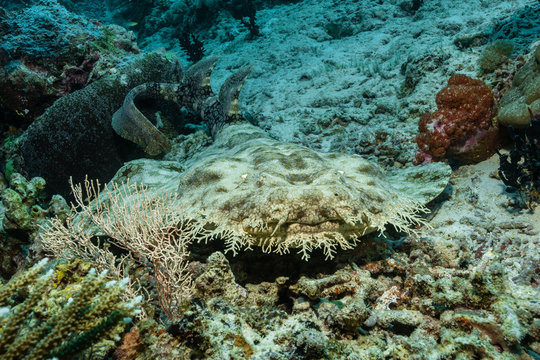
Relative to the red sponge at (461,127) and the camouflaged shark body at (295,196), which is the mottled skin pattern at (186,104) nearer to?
the camouflaged shark body at (295,196)

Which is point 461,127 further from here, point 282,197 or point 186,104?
point 186,104

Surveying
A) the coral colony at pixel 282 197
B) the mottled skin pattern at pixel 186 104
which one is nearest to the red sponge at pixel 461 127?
the coral colony at pixel 282 197

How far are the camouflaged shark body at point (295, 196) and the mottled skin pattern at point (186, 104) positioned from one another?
0.99 m

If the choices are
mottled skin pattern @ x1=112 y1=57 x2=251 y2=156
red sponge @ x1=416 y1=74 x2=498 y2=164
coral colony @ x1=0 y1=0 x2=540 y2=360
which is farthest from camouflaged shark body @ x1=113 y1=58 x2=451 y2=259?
mottled skin pattern @ x1=112 y1=57 x2=251 y2=156

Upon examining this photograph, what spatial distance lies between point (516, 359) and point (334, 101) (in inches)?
225

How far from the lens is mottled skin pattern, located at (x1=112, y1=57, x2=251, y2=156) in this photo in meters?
5.29

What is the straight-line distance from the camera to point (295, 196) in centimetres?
242

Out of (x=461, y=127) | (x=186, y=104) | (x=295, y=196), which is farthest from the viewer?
(x=186, y=104)

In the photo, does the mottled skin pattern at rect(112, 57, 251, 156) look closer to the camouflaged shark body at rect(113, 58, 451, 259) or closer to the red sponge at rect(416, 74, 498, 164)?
the camouflaged shark body at rect(113, 58, 451, 259)

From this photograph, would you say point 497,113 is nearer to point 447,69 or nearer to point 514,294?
point 447,69

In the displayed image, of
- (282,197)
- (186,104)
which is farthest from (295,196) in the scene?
(186,104)

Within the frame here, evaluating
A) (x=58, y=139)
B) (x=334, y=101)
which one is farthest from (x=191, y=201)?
(x=334, y=101)

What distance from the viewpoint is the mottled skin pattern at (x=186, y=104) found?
5293 mm

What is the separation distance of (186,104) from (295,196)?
16.6ft
